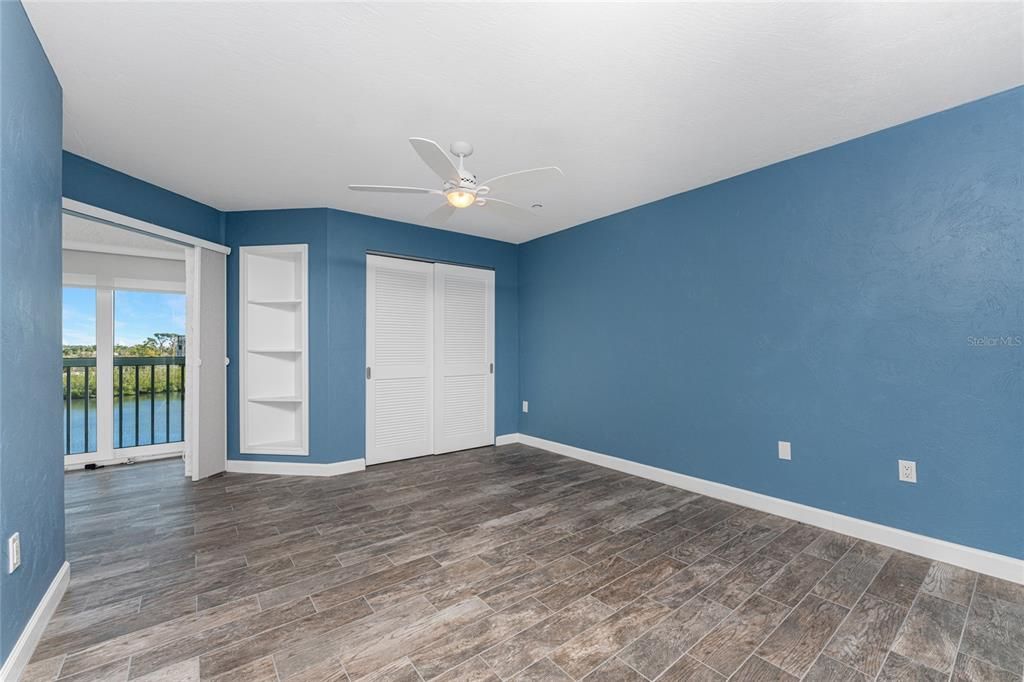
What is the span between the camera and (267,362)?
4328mm

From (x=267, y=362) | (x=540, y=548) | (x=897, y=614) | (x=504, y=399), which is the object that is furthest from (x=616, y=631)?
(x=267, y=362)

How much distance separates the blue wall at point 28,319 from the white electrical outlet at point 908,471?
422cm

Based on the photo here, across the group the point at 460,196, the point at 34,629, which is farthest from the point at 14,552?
the point at 460,196

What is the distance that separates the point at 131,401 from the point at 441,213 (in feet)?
14.2

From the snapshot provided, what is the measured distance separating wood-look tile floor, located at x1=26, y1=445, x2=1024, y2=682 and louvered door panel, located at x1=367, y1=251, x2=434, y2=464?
48.2 inches

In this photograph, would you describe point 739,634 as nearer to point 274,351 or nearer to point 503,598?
point 503,598

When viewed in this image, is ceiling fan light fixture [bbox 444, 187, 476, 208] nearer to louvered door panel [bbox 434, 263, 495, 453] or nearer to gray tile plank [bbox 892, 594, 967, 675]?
louvered door panel [bbox 434, 263, 495, 453]

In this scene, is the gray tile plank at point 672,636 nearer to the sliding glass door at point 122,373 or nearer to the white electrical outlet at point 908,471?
the white electrical outlet at point 908,471

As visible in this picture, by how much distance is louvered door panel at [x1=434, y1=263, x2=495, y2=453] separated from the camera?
489 centimetres

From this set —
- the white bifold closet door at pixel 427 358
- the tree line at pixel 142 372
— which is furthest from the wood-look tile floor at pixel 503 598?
the tree line at pixel 142 372

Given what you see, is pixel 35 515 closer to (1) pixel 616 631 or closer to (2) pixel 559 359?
(1) pixel 616 631

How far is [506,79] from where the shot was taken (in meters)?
2.09

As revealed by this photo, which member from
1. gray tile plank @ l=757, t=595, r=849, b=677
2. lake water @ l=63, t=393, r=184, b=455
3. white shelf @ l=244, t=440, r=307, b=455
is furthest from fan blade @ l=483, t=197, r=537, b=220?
lake water @ l=63, t=393, r=184, b=455

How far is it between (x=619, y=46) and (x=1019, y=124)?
2155 millimetres
